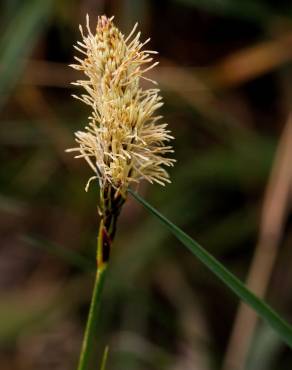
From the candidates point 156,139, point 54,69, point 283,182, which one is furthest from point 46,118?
point 156,139

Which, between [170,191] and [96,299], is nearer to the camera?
[96,299]

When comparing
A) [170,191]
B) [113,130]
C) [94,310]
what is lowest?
[94,310]

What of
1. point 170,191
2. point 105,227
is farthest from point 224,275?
point 170,191

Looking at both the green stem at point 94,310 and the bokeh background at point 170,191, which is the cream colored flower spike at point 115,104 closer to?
the green stem at point 94,310

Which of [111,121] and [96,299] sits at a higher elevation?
[111,121]

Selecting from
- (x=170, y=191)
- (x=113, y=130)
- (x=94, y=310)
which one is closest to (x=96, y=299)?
(x=94, y=310)

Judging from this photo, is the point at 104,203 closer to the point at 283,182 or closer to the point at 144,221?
the point at 283,182

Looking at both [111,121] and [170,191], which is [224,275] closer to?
[111,121]

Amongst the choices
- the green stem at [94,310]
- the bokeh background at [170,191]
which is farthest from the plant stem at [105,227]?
the bokeh background at [170,191]
